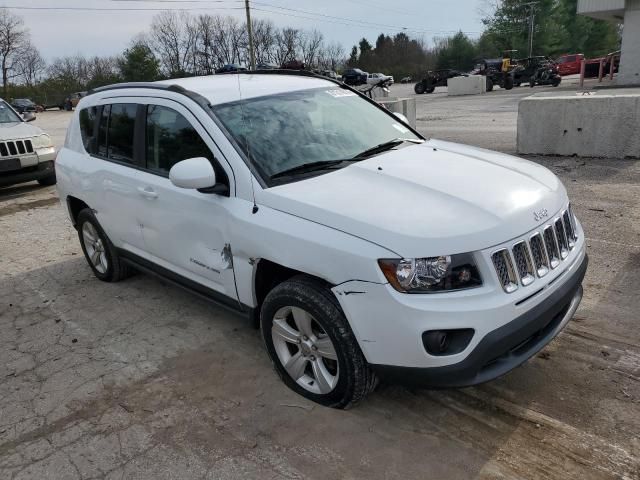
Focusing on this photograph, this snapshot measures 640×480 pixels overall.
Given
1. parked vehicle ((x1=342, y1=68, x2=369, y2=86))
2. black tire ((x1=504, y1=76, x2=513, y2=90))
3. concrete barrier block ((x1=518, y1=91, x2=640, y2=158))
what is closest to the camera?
concrete barrier block ((x1=518, y1=91, x2=640, y2=158))

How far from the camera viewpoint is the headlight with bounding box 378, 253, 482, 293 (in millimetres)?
2527

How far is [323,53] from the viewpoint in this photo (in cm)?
9431

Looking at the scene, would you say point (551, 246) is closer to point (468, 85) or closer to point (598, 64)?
point (468, 85)

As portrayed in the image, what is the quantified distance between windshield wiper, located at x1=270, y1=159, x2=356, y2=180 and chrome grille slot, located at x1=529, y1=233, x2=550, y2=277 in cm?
130

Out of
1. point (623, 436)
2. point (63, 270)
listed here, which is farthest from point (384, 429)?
point (63, 270)

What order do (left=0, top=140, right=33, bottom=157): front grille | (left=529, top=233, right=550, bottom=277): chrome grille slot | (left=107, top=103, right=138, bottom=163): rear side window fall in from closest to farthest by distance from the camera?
(left=529, top=233, right=550, bottom=277): chrome grille slot
(left=107, top=103, right=138, bottom=163): rear side window
(left=0, top=140, right=33, bottom=157): front grille

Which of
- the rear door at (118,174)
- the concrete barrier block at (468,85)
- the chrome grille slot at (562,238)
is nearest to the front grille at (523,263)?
the chrome grille slot at (562,238)

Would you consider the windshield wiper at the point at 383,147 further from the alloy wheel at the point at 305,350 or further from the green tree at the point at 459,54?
the green tree at the point at 459,54

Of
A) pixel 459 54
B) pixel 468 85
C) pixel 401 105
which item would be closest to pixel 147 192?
pixel 401 105

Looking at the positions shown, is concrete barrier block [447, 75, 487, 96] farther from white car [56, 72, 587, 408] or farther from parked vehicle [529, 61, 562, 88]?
white car [56, 72, 587, 408]

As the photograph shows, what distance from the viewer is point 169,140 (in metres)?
3.91

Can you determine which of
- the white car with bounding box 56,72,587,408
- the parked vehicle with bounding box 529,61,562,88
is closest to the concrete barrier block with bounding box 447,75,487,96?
the parked vehicle with bounding box 529,61,562,88

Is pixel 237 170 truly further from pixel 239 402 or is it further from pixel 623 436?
pixel 623 436

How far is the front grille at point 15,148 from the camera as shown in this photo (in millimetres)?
9750
